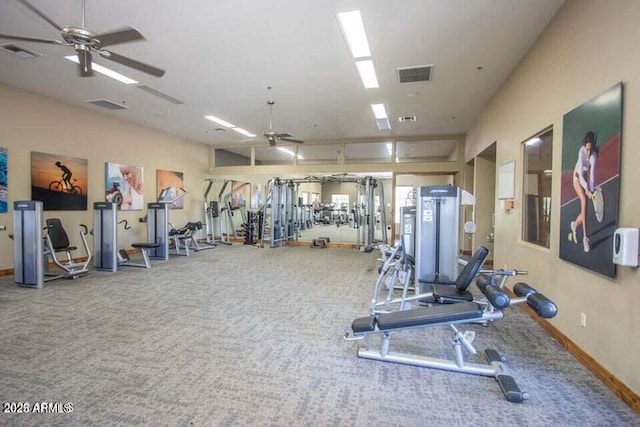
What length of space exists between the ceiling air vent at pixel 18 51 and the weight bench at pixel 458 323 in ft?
17.9

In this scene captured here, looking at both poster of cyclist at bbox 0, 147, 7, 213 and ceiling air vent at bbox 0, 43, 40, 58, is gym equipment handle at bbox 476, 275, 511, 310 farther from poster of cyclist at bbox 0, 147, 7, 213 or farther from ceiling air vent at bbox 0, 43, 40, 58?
poster of cyclist at bbox 0, 147, 7, 213

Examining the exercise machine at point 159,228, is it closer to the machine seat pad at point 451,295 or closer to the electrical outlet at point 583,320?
the machine seat pad at point 451,295

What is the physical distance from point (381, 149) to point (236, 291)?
765cm

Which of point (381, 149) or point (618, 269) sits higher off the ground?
point (381, 149)

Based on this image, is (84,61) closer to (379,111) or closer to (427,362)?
(427,362)

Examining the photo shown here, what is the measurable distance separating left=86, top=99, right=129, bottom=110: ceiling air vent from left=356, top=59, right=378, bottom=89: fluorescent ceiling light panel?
16.3ft

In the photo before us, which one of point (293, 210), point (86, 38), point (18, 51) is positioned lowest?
point (293, 210)

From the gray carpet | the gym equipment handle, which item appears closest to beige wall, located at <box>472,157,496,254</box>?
the gray carpet

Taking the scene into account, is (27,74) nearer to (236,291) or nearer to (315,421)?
(236,291)

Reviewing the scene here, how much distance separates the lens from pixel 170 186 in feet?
29.1

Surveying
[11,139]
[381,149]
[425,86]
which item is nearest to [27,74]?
[11,139]

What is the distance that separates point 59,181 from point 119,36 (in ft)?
16.2

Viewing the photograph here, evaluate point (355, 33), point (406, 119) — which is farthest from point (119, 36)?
point (406, 119)

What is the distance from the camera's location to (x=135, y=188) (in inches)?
306
